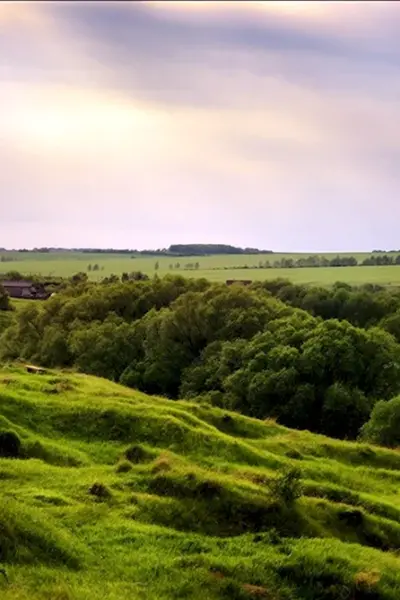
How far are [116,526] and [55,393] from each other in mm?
13546

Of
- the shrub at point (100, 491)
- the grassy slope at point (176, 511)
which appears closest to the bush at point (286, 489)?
the grassy slope at point (176, 511)

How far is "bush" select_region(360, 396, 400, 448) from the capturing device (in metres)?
36.9

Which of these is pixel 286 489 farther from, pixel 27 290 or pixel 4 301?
pixel 27 290

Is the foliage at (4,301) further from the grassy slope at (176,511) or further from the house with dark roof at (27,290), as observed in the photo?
the grassy slope at (176,511)

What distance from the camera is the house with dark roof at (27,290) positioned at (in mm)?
127000

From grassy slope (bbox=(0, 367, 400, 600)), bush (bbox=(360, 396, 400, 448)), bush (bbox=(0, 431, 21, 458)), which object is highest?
bush (bbox=(0, 431, 21, 458))

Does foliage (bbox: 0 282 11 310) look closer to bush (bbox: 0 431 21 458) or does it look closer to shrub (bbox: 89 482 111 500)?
bush (bbox: 0 431 21 458)

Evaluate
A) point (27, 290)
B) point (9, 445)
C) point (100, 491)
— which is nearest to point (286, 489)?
point (100, 491)

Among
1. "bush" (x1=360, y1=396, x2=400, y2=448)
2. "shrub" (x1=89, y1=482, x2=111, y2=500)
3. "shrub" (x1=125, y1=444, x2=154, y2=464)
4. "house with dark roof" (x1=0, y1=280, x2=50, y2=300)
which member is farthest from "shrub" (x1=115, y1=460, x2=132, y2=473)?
"house with dark roof" (x1=0, y1=280, x2=50, y2=300)

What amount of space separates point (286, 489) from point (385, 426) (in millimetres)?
18738

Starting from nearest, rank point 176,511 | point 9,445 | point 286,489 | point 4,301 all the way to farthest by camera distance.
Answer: point 176,511, point 286,489, point 9,445, point 4,301

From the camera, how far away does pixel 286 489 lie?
65.9 ft

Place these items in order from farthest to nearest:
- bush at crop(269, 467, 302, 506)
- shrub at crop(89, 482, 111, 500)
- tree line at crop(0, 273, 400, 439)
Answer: tree line at crop(0, 273, 400, 439), bush at crop(269, 467, 302, 506), shrub at crop(89, 482, 111, 500)

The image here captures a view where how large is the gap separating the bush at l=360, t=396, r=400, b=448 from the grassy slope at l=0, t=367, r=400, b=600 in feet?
24.3
